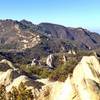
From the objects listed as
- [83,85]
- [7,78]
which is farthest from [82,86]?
[7,78]

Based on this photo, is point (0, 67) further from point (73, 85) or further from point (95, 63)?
point (73, 85)

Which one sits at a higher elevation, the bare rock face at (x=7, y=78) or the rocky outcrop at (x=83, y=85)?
the rocky outcrop at (x=83, y=85)

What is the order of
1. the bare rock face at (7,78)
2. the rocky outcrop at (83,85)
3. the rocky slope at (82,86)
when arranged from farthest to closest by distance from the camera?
the bare rock face at (7,78)
the rocky slope at (82,86)
the rocky outcrop at (83,85)

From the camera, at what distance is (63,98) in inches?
2181

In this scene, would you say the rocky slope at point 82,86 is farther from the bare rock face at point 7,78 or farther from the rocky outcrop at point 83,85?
the bare rock face at point 7,78

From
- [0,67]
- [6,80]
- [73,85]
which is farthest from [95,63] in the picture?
[0,67]

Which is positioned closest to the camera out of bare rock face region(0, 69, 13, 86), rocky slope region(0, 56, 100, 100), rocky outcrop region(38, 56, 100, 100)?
rocky outcrop region(38, 56, 100, 100)

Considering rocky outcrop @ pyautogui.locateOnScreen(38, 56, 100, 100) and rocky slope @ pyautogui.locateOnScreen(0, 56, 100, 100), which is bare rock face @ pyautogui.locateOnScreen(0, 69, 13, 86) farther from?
rocky outcrop @ pyautogui.locateOnScreen(38, 56, 100, 100)

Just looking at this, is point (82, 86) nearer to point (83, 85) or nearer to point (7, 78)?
point (83, 85)

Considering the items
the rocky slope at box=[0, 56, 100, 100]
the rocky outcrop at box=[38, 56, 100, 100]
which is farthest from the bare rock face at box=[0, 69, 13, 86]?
the rocky outcrop at box=[38, 56, 100, 100]

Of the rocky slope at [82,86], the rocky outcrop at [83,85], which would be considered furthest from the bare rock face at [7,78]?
the rocky outcrop at [83,85]

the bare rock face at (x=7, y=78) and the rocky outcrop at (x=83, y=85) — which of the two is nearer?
the rocky outcrop at (x=83, y=85)

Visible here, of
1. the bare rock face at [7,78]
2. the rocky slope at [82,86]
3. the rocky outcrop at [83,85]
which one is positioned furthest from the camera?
the bare rock face at [7,78]

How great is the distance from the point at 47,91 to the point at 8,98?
19369 millimetres
